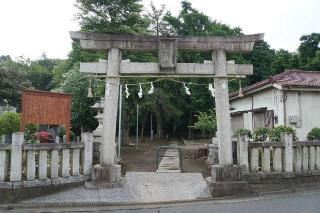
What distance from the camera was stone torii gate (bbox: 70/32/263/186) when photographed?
11.7 meters

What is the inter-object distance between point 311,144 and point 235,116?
14.8 m

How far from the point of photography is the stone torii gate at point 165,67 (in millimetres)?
11727

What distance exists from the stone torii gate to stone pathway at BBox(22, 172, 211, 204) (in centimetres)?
75

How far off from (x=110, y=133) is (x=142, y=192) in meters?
2.14

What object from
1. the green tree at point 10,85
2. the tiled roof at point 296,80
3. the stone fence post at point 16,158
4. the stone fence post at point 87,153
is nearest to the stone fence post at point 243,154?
the stone fence post at point 87,153

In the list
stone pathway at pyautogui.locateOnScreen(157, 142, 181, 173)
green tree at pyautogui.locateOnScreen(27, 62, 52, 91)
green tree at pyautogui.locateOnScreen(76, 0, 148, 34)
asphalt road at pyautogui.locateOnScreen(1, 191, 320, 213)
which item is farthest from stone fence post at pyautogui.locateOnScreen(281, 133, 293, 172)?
green tree at pyautogui.locateOnScreen(27, 62, 52, 91)

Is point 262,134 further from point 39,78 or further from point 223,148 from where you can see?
point 39,78

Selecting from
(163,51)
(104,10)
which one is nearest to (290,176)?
(163,51)

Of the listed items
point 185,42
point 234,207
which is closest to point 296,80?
point 185,42

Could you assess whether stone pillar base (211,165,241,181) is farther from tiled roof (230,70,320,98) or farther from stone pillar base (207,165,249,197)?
tiled roof (230,70,320,98)

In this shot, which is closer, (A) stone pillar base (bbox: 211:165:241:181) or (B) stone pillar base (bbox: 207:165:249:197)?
(B) stone pillar base (bbox: 207:165:249:197)

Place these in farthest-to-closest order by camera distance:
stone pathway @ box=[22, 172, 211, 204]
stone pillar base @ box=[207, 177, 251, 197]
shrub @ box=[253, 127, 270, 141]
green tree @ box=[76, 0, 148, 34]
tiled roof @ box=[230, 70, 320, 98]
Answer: green tree @ box=[76, 0, 148, 34] < tiled roof @ box=[230, 70, 320, 98] < shrub @ box=[253, 127, 270, 141] < stone pillar base @ box=[207, 177, 251, 197] < stone pathway @ box=[22, 172, 211, 204]

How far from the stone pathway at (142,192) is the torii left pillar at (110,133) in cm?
37

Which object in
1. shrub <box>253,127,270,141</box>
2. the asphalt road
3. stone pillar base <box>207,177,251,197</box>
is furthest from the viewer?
shrub <box>253,127,270,141</box>
